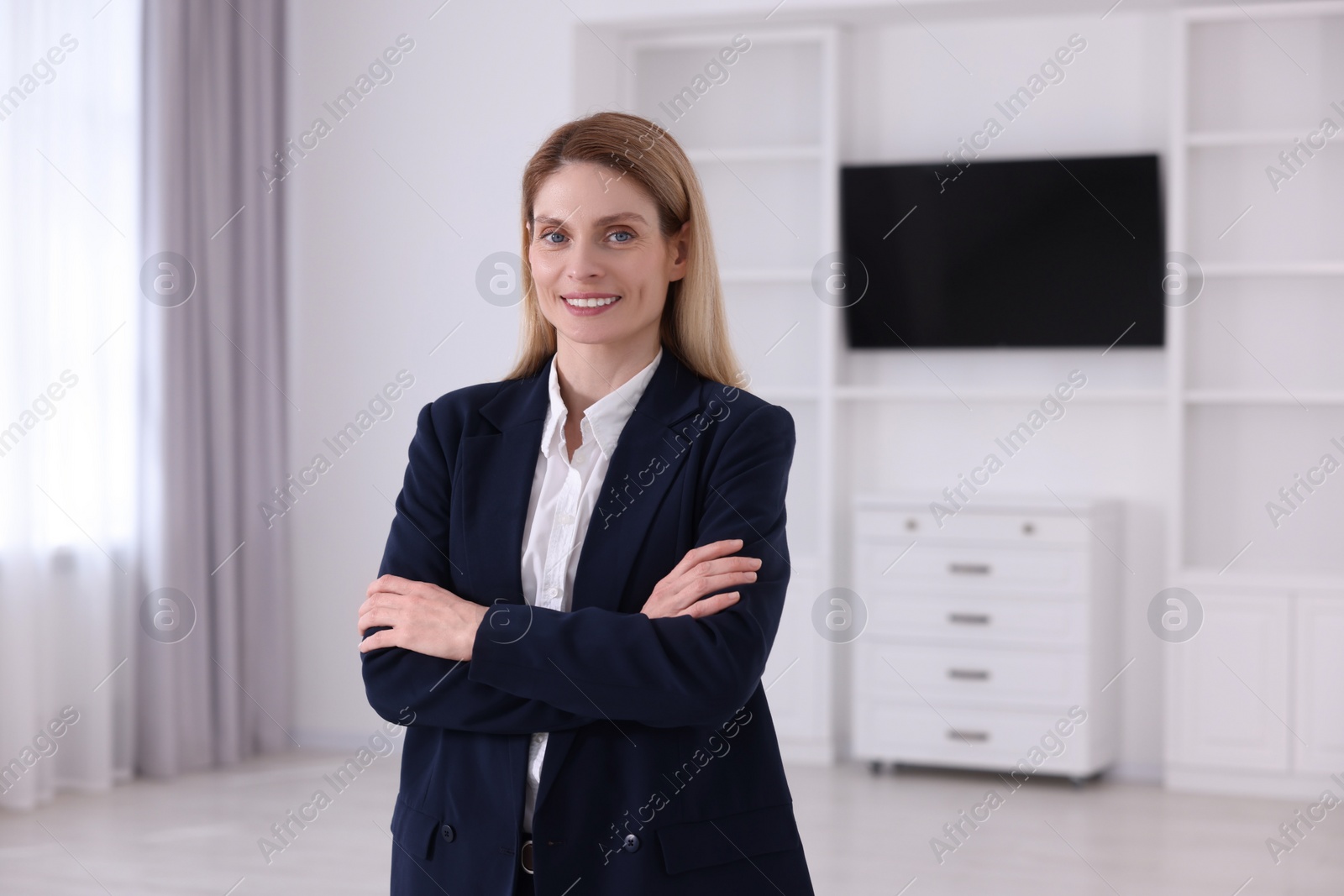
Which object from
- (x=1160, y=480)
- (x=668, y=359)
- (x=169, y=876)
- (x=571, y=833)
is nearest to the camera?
(x=571, y=833)

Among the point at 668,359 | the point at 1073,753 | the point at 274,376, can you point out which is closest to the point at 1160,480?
the point at 1073,753

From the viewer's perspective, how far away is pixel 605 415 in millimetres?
1526

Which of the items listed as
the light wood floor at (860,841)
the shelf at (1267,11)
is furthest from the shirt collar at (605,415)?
the shelf at (1267,11)

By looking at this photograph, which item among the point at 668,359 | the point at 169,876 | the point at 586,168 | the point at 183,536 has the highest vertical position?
the point at 586,168

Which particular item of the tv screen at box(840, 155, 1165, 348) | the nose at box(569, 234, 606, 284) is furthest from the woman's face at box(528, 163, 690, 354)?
the tv screen at box(840, 155, 1165, 348)

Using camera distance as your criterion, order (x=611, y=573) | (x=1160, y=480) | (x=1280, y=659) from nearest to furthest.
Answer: (x=611, y=573) → (x=1280, y=659) → (x=1160, y=480)

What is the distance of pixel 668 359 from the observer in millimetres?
1571

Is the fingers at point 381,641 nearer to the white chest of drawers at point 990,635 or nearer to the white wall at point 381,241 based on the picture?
the white wall at point 381,241

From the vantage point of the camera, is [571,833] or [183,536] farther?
[183,536]

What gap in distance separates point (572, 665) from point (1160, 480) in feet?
12.4

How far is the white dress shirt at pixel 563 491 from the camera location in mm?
1487

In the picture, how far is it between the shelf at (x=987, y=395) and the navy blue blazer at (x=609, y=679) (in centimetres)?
330

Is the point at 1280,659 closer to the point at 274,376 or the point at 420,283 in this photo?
the point at 420,283

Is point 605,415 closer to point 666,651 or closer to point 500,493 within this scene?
point 500,493
